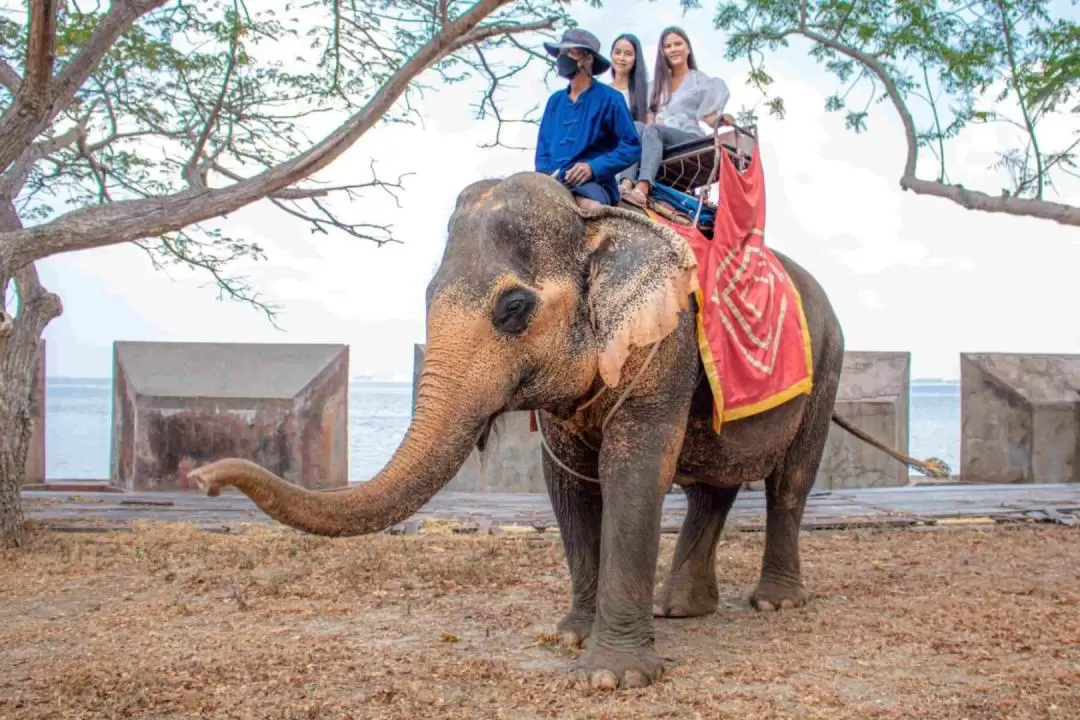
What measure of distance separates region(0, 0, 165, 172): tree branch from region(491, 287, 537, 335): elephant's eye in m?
4.71

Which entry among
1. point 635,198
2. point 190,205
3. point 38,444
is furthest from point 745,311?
point 38,444

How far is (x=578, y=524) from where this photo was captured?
16.6ft

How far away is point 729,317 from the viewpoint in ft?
16.1

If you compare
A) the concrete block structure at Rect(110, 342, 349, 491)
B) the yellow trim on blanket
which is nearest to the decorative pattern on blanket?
the yellow trim on blanket

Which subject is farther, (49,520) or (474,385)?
(49,520)

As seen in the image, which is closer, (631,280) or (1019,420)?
(631,280)

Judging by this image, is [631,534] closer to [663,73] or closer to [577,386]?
[577,386]

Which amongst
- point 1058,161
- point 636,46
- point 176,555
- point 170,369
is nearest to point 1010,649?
point 636,46

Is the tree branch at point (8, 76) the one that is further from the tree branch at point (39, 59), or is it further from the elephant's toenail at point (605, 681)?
the elephant's toenail at point (605, 681)

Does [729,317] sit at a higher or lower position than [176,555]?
higher

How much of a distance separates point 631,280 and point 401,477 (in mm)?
1190

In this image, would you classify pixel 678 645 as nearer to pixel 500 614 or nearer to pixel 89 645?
pixel 500 614

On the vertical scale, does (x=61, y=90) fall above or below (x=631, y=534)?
above

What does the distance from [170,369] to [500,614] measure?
739 cm
